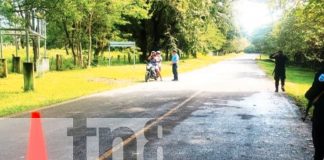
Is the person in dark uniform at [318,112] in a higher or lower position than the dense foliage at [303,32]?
lower

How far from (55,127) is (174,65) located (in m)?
18.5

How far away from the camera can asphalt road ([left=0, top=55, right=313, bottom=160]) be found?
27.9 feet

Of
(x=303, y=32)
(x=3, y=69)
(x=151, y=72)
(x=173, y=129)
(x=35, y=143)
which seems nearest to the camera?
(x=35, y=143)

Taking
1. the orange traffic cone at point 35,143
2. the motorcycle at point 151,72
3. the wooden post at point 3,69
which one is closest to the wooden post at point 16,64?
the wooden post at point 3,69

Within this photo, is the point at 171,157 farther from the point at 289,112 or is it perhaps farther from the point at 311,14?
the point at 311,14

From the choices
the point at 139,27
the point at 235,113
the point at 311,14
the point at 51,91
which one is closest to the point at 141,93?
the point at 51,91

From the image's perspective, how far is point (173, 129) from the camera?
11102 mm

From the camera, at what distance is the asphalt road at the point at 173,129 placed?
850 centimetres

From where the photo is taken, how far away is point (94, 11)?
41969 mm

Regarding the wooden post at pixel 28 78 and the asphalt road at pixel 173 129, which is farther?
the wooden post at pixel 28 78

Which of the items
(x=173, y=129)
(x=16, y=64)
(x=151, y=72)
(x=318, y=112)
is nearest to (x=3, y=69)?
(x=16, y=64)

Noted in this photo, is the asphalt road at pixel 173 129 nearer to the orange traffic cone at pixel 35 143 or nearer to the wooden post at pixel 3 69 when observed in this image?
the orange traffic cone at pixel 35 143

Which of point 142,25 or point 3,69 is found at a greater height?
point 142,25

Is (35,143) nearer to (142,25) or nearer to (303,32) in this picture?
(303,32)
